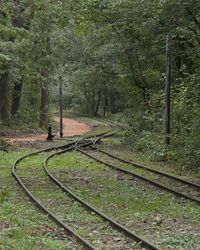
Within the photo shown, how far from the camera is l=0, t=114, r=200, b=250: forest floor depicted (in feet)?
30.8

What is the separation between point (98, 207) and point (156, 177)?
17.3 feet

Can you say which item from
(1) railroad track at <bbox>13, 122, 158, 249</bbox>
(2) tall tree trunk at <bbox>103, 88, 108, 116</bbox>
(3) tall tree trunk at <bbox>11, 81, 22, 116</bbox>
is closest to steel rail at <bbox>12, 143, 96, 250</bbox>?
(1) railroad track at <bbox>13, 122, 158, 249</bbox>

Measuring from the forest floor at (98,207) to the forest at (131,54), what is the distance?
402cm

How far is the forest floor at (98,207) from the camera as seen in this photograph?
30.8 ft

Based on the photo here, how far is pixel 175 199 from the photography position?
43.8ft

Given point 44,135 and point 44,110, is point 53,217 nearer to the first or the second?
point 44,135

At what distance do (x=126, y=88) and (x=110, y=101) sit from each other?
38.7 metres

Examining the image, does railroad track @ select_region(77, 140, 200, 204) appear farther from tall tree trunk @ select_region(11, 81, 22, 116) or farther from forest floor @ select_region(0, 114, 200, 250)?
tall tree trunk @ select_region(11, 81, 22, 116)

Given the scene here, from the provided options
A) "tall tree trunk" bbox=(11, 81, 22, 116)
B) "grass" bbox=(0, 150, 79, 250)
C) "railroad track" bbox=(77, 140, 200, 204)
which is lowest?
"railroad track" bbox=(77, 140, 200, 204)

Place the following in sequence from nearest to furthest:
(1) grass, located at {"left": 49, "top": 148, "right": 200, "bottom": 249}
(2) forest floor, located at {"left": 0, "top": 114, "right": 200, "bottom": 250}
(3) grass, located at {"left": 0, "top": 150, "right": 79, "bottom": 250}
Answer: (3) grass, located at {"left": 0, "top": 150, "right": 79, "bottom": 250}, (2) forest floor, located at {"left": 0, "top": 114, "right": 200, "bottom": 250}, (1) grass, located at {"left": 49, "top": 148, "right": 200, "bottom": 249}

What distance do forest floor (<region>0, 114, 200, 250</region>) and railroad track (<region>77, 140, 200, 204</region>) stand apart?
0.26 meters

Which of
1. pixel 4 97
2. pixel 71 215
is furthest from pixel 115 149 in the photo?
pixel 71 215

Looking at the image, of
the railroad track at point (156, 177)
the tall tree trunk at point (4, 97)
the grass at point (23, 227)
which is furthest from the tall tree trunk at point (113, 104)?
the grass at point (23, 227)

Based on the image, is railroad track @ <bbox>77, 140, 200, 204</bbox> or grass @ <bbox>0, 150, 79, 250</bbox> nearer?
grass @ <bbox>0, 150, 79, 250</bbox>
